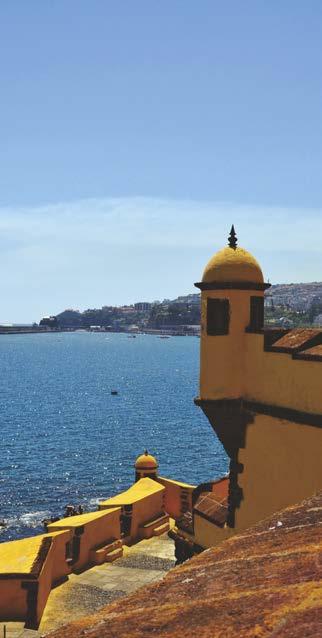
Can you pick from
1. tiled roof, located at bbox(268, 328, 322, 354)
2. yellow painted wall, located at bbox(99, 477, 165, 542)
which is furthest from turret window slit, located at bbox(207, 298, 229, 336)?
yellow painted wall, located at bbox(99, 477, 165, 542)

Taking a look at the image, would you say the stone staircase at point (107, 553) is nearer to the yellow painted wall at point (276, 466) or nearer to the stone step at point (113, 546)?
the stone step at point (113, 546)

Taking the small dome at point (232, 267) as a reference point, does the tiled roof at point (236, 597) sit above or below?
below

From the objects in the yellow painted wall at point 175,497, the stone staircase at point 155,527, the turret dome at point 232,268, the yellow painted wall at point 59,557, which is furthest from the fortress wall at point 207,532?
the yellow painted wall at point 175,497

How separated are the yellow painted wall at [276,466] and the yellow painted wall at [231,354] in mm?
887

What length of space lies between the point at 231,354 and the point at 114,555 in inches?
368

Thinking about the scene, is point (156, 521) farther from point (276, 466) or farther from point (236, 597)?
point (236, 597)

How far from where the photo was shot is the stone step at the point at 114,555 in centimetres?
1909

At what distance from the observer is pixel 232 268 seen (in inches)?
516

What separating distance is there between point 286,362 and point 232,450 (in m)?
2.32

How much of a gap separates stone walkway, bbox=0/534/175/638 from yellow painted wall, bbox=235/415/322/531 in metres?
3.46

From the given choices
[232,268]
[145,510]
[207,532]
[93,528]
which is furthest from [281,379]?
[145,510]

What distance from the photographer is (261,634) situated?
2873 mm

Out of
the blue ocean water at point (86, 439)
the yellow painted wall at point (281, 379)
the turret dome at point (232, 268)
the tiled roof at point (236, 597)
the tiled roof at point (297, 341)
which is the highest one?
the turret dome at point (232, 268)

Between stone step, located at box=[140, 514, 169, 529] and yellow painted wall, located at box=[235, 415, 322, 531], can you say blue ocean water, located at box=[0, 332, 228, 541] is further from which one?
yellow painted wall, located at box=[235, 415, 322, 531]
